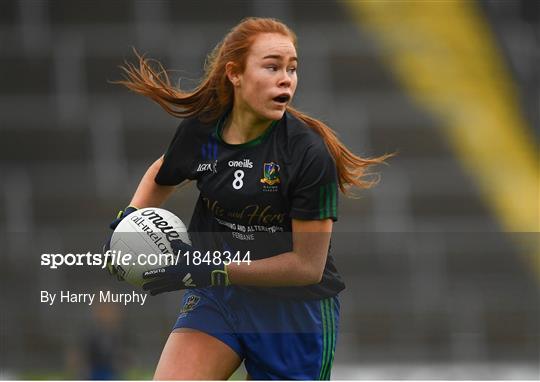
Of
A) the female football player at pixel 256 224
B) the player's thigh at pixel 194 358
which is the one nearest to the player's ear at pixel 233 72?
the female football player at pixel 256 224

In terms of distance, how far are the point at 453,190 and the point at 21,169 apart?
3.26m

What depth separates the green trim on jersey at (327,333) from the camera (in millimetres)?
4070

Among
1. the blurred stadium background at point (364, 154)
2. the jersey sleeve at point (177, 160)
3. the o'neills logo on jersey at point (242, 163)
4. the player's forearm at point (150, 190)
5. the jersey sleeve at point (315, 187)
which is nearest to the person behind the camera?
the jersey sleeve at point (315, 187)

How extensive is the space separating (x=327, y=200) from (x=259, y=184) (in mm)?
220

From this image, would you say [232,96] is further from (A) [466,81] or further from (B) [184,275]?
(A) [466,81]

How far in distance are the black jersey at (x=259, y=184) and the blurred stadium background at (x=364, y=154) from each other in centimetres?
405

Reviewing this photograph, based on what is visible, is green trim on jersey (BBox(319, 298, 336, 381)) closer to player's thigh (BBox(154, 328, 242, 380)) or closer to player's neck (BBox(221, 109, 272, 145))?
player's thigh (BBox(154, 328, 242, 380))

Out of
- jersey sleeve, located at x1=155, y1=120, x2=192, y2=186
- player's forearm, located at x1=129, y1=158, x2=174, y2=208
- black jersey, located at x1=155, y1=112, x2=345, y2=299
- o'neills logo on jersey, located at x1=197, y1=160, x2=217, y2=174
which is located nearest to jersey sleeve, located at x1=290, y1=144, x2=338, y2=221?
black jersey, located at x1=155, y1=112, x2=345, y2=299

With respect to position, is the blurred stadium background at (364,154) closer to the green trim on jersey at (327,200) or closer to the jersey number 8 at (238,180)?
the jersey number 8 at (238,180)

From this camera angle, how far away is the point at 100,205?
941 centimetres

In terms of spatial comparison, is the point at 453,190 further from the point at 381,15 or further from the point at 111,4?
the point at 111,4

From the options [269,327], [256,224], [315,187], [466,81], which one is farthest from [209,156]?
[466,81]

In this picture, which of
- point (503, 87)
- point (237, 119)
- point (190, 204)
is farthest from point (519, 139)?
point (237, 119)

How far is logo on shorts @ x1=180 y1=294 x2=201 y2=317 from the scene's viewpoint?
13.3 feet
